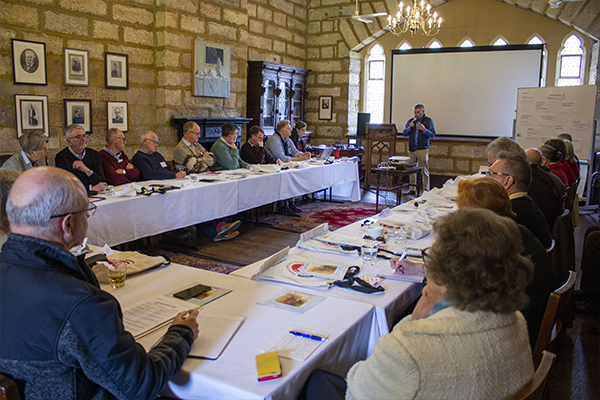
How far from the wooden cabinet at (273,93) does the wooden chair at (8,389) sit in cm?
805

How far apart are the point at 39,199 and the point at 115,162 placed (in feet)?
12.6

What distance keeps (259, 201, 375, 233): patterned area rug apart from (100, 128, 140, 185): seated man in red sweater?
76.4 inches

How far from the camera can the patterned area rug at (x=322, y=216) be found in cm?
612

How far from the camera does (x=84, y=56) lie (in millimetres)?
6020

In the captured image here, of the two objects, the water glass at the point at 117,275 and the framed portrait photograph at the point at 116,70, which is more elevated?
the framed portrait photograph at the point at 116,70

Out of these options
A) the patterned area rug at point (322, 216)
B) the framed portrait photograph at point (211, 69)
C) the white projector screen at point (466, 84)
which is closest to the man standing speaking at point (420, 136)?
the white projector screen at point (466, 84)

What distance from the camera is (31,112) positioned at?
5.52 m

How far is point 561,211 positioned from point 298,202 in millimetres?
4540

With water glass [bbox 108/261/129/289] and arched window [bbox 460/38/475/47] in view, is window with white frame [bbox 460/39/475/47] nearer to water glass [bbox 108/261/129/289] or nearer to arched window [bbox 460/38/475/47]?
arched window [bbox 460/38/475/47]

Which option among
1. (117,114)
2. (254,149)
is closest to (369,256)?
(254,149)

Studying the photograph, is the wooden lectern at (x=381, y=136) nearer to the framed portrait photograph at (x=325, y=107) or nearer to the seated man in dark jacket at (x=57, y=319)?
the framed portrait photograph at (x=325, y=107)

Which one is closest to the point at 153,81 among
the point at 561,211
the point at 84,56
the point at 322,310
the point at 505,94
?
the point at 84,56

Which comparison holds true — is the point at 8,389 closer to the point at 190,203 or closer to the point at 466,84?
the point at 190,203

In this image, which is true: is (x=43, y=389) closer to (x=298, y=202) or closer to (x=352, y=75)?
(x=298, y=202)
